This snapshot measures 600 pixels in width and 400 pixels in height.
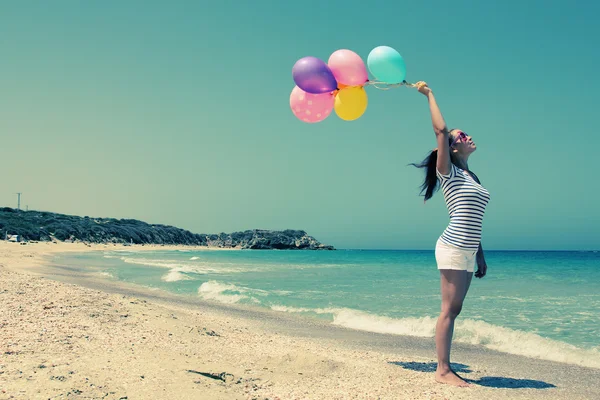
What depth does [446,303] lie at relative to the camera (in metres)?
3.89

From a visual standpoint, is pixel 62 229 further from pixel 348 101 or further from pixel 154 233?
pixel 348 101

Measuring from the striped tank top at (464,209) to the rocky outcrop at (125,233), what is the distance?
6607 centimetres

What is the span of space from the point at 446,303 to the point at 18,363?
3.35m

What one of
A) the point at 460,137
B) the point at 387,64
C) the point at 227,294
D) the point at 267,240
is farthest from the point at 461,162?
the point at 267,240

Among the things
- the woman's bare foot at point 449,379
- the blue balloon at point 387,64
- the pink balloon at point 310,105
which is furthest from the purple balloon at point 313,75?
the woman's bare foot at point 449,379

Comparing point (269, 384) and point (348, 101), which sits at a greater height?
point (348, 101)

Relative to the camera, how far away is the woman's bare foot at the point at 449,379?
3.91 m

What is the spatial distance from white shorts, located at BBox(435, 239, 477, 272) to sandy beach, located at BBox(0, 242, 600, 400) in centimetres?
97

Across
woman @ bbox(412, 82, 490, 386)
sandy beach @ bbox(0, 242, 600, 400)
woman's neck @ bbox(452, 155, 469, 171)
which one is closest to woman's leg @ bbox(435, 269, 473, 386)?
woman @ bbox(412, 82, 490, 386)

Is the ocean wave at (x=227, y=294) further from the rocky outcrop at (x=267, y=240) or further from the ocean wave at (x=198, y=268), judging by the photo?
the rocky outcrop at (x=267, y=240)

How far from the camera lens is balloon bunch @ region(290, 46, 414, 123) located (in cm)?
450

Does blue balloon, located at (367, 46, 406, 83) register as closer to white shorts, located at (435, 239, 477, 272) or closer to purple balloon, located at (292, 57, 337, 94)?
purple balloon, located at (292, 57, 337, 94)

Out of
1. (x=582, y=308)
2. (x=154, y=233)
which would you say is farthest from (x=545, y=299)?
(x=154, y=233)

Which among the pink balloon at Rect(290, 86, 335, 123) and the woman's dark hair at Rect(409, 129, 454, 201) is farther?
the pink balloon at Rect(290, 86, 335, 123)
